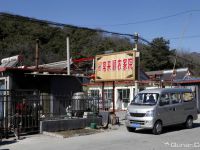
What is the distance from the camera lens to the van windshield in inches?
680

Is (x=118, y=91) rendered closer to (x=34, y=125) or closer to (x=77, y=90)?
(x=77, y=90)

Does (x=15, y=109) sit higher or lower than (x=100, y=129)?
higher

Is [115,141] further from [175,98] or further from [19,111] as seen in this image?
[175,98]

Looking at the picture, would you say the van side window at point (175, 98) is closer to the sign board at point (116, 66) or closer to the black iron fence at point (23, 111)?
the sign board at point (116, 66)

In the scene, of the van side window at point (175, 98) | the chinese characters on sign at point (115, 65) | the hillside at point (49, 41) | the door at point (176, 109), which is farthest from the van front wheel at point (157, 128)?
the hillside at point (49, 41)

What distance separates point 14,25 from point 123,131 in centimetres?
4126

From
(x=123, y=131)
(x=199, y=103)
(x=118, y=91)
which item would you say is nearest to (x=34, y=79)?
(x=123, y=131)

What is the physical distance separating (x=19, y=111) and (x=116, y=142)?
4490mm

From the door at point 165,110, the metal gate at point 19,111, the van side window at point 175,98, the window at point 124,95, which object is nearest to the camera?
the metal gate at point 19,111

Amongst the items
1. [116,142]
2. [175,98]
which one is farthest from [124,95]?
[116,142]

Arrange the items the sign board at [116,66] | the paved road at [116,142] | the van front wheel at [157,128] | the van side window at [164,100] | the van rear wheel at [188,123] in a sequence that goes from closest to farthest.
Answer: the paved road at [116,142] < the van front wheel at [157,128] < the van side window at [164,100] < the van rear wheel at [188,123] < the sign board at [116,66]

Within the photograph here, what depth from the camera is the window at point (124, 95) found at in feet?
133

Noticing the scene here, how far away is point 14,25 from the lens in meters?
55.6

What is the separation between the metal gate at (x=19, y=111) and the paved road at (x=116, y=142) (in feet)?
2.53
